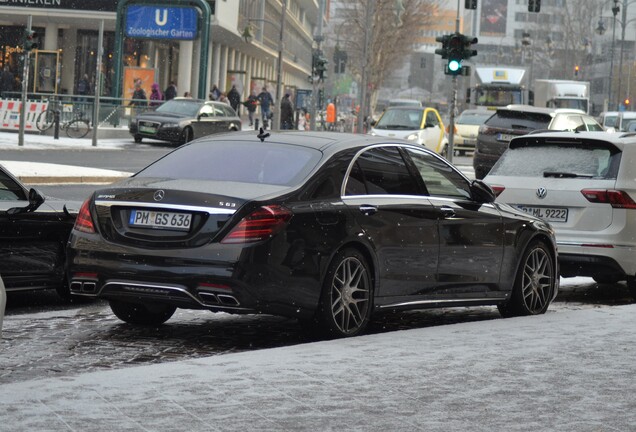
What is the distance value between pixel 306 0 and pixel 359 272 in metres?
115

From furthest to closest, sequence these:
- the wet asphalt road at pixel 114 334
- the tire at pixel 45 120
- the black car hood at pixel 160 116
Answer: the tire at pixel 45 120, the black car hood at pixel 160 116, the wet asphalt road at pixel 114 334

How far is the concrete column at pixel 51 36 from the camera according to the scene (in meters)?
65.5

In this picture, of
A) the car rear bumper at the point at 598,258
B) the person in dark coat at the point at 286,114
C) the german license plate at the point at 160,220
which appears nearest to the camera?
the german license plate at the point at 160,220

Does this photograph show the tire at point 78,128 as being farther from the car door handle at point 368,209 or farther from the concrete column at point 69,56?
the car door handle at point 368,209

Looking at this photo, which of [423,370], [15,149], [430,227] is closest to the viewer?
[423,370]

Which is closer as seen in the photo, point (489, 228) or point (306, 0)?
point (489, 228)

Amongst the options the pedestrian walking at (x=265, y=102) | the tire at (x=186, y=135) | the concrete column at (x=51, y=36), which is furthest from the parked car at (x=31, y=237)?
the concrete column at (x=51, y=36)

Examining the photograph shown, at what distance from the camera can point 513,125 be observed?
3097 cm

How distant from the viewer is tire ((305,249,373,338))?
340 inches

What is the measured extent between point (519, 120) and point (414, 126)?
6815 millimetres

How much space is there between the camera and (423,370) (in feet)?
22.7

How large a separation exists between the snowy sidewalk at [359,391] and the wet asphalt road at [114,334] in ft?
3.44

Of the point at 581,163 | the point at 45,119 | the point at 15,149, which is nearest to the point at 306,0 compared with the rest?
the point at 45,119

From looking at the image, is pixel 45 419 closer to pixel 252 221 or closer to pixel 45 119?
pixel 252 221
